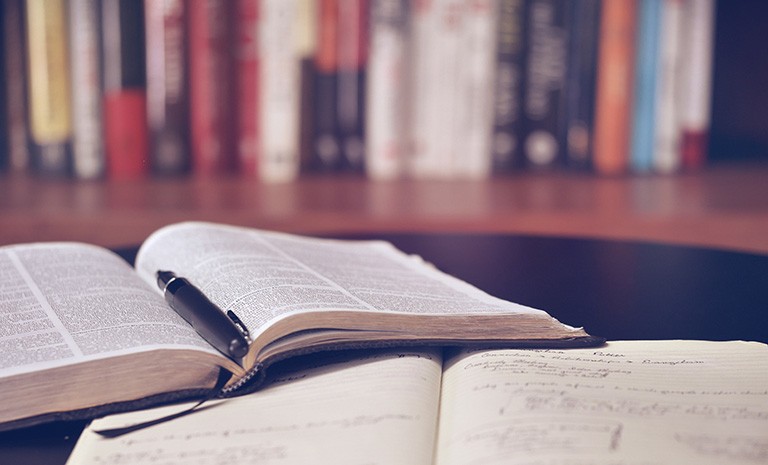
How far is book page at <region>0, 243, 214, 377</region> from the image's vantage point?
438mm

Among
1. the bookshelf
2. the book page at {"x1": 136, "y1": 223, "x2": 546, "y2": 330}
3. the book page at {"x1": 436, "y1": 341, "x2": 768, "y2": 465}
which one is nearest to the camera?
the book page at {"x1": 436, "y1": 341, "x2": 768, "y2": 465}

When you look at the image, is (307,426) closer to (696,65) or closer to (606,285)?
(606,285)

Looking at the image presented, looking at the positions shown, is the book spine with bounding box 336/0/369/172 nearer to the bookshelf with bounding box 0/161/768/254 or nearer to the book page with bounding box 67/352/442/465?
the bookshelf with bounding box 0/161/768/254

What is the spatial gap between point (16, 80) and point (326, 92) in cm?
43

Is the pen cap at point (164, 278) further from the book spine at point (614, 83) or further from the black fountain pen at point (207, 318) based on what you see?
the book spine at point (614, 83)

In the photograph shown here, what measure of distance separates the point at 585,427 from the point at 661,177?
97 centimetres

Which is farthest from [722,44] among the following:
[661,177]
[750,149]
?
[661,177]

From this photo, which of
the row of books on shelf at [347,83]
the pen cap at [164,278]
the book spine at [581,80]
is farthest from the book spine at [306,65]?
the pen cap at [164,278]

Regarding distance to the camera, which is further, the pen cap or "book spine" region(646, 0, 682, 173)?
"book spine" region(646, 0, 682, 173)

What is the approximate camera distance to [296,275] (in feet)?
1.79

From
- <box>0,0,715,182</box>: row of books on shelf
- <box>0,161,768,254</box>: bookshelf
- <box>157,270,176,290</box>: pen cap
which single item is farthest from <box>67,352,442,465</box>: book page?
<box>0,0,715,182</box>: row of books on shelf

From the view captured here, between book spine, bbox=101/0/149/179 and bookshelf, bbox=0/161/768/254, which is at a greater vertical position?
book spine, bbox=101/0/149/179

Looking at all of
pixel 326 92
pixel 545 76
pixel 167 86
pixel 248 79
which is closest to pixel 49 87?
pixel 167 86

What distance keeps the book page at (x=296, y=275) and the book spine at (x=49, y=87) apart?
0.66m
